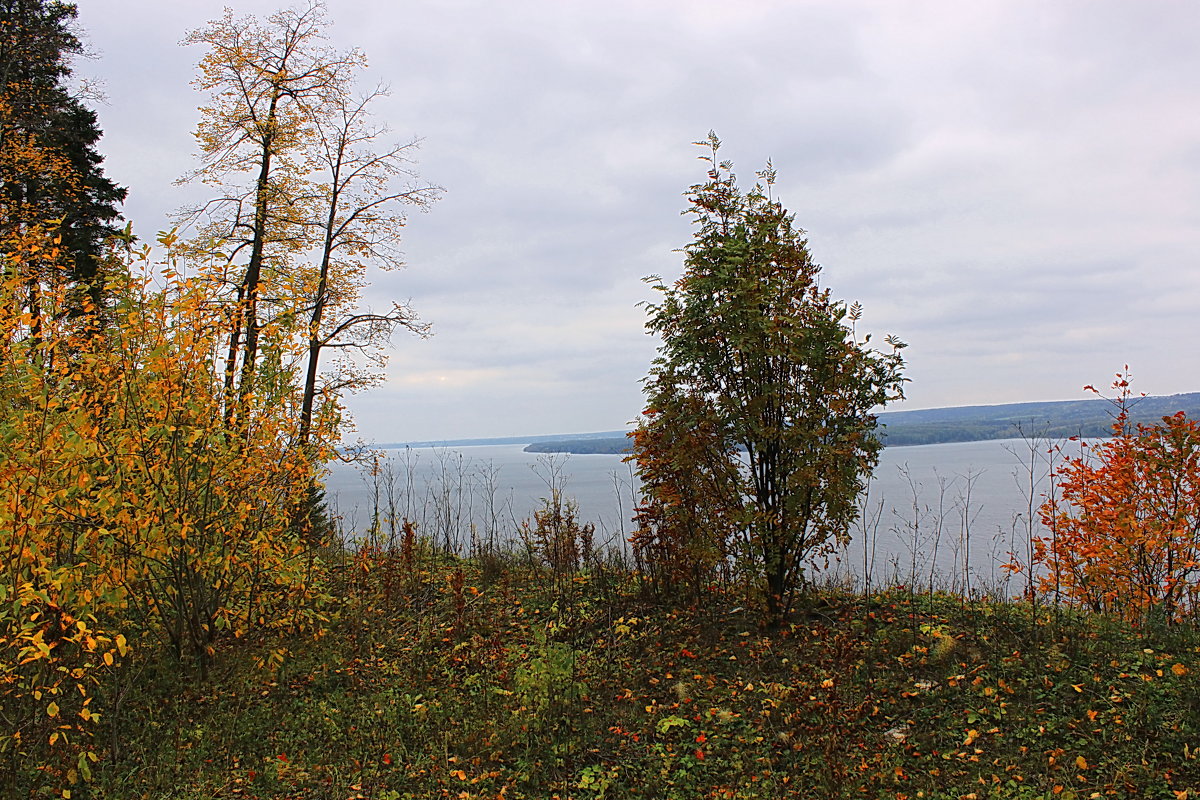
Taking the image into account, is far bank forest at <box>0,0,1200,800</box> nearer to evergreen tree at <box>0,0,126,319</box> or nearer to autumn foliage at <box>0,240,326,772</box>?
autumn foliage at <box>0,240,326,772</box>

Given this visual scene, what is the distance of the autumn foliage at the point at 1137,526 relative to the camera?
18.3ft

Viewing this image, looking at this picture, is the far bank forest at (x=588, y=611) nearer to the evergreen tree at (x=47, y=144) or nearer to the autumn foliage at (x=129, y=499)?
the autumn foliage at (x=129, y=499)

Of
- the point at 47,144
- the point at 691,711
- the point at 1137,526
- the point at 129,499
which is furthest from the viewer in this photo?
the point at 47,144

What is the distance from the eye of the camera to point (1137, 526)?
222 inches

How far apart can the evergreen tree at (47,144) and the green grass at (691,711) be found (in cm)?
821

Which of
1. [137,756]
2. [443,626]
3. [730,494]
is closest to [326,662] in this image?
[443,626]

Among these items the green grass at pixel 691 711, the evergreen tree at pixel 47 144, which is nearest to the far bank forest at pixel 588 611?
the green grass at pixel 691 711

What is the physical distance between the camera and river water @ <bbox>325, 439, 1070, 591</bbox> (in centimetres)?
744

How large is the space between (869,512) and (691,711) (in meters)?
21.8

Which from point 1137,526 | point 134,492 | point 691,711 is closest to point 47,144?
point 134,492

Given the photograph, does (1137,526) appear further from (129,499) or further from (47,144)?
(47,144)

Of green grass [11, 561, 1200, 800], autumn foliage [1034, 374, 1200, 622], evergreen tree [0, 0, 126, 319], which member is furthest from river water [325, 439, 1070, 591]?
evergreen tree [0, 0, 126, 319]

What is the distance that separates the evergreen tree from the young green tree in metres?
9.38

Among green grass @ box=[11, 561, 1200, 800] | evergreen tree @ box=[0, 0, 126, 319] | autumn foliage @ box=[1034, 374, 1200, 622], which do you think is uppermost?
evergreen tree @ box=[0, 0, 126, 319]
